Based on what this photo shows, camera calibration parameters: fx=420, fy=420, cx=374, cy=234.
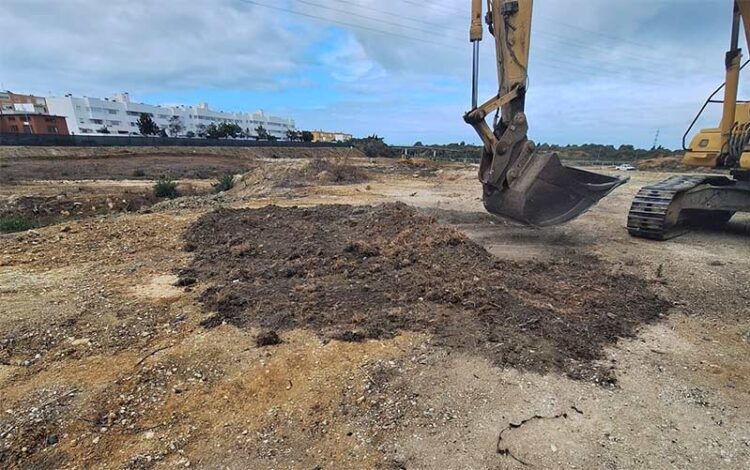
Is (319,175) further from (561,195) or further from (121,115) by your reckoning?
(121,115)

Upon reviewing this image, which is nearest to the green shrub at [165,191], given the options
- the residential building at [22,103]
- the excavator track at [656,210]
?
the excavator track at [656,210]

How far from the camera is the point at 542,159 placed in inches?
275

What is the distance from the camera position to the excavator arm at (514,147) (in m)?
6.82

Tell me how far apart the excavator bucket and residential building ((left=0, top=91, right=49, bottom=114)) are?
8047 centimetres

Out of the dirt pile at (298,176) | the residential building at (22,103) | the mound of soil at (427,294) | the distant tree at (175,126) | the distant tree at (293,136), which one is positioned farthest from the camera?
the distant tree at (293,136)

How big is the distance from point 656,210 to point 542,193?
80.7 inches

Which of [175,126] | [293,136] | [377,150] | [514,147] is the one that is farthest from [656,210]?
[175,126]

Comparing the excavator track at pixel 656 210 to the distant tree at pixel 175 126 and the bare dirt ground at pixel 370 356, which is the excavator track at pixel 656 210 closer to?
the bare dirt ground at pixel 370 356

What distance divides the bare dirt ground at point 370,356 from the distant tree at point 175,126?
82.8 meters

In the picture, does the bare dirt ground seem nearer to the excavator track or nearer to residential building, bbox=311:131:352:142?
the excavator track

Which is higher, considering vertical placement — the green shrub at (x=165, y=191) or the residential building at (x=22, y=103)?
the residential building at (x=22, y=103)

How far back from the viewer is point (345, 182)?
58.0ft

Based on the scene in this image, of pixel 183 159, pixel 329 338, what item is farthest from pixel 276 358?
pixel 183 159

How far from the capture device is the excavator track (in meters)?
7.12
